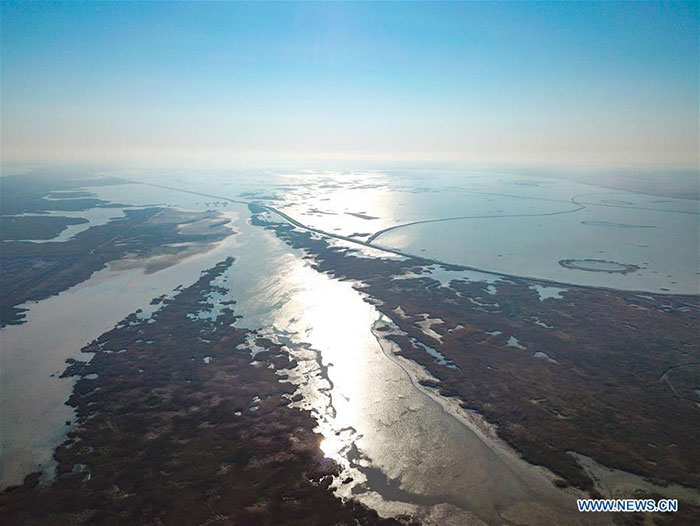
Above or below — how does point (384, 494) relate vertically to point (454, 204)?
below

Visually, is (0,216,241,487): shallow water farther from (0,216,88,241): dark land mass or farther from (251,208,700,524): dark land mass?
(0,216,88,241): dark land mass

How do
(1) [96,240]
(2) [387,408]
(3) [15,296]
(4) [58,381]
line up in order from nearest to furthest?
(2) [387,408]
(4) [58,381]
(3) [15,296]
(1) [96,240]

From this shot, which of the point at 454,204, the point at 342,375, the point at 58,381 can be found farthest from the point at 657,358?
the point at 454,204

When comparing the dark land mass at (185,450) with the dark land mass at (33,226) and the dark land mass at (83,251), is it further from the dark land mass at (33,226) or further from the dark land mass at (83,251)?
the dark land mass at (33,226)

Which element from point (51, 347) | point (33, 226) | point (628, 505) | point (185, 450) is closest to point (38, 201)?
point (33, 226)

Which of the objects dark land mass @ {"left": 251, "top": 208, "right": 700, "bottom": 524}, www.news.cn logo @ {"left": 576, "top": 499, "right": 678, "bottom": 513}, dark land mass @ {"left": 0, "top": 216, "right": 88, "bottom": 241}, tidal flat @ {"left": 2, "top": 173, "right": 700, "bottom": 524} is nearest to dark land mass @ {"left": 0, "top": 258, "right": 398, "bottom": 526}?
tidal flat @ {"left": 2, "top": 173, "right": 700, "bottom": 524}

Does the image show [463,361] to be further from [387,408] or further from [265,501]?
[265,501]
